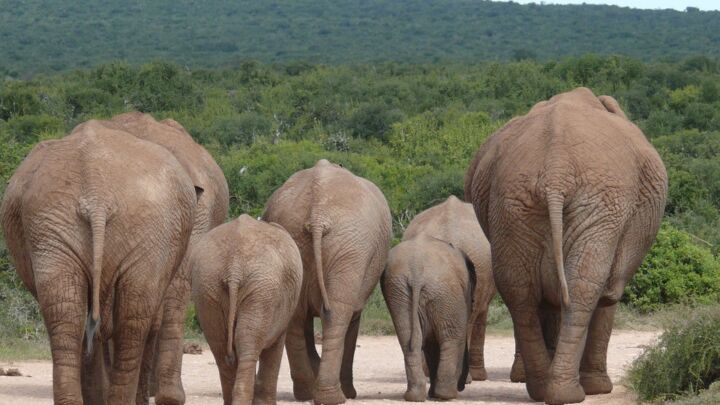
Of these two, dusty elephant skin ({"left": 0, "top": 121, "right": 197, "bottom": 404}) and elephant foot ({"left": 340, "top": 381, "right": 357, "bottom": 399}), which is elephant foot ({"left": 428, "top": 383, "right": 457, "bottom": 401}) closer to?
elephant foot ({"left": 340, "top": 381, "right": 357, "bottom": 399})

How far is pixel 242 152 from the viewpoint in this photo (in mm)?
28031

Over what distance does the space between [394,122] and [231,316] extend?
3175 centimetres

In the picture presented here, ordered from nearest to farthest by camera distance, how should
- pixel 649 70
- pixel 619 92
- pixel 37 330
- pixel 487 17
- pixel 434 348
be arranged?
pixel 434 348 → pixel 37 330 → pixel 619 92 → pixel 649 70 → pixel 487 17

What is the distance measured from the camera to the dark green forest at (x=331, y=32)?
109 m

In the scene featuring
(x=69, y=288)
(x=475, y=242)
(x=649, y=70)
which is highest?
(x=69, y=288)

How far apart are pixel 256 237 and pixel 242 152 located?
19.4 m

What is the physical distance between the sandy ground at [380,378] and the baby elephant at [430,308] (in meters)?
0.22

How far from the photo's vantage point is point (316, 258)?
960cm

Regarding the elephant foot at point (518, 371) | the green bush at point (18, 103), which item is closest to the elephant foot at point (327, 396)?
the elephant foot at point (518, 371)

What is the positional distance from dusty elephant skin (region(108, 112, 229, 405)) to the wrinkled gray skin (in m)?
1.85

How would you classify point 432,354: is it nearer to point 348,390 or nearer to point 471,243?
point 348,390

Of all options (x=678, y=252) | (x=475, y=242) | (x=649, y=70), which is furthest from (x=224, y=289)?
(x=649, y=70)

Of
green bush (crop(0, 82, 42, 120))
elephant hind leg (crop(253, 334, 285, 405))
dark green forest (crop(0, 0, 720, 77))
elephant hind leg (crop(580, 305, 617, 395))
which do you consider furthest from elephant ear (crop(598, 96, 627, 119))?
dark green forest (crop(0, 0, 720, 77))

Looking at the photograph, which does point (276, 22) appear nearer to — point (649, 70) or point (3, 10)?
point (3, 10)
